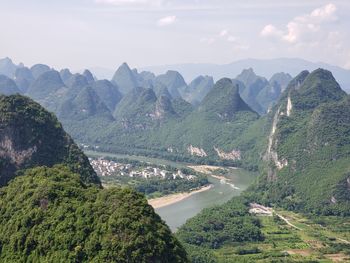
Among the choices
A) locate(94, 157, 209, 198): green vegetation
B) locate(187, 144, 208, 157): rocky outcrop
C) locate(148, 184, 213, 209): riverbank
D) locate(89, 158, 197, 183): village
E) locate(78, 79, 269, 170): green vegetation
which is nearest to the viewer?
locate(148, 184, 213, 209): riverbank

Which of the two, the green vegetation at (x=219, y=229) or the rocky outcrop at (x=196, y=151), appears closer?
the green vegetation at (x=219, y=229)

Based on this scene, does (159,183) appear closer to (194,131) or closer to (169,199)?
(169,199)

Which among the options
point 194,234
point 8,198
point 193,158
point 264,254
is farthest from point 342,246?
point 193,158

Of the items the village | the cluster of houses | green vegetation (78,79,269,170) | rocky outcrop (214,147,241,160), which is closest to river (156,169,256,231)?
the village

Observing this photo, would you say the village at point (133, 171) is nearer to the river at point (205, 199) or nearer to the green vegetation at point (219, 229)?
the river at point (205, 199)

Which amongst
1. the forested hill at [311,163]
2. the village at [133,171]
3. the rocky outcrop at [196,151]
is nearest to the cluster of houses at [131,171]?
the village at [133,171]

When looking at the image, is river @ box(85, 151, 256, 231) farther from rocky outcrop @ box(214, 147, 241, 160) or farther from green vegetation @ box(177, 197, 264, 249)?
rocky outcrop @ box(214, 147, 241, 160)
